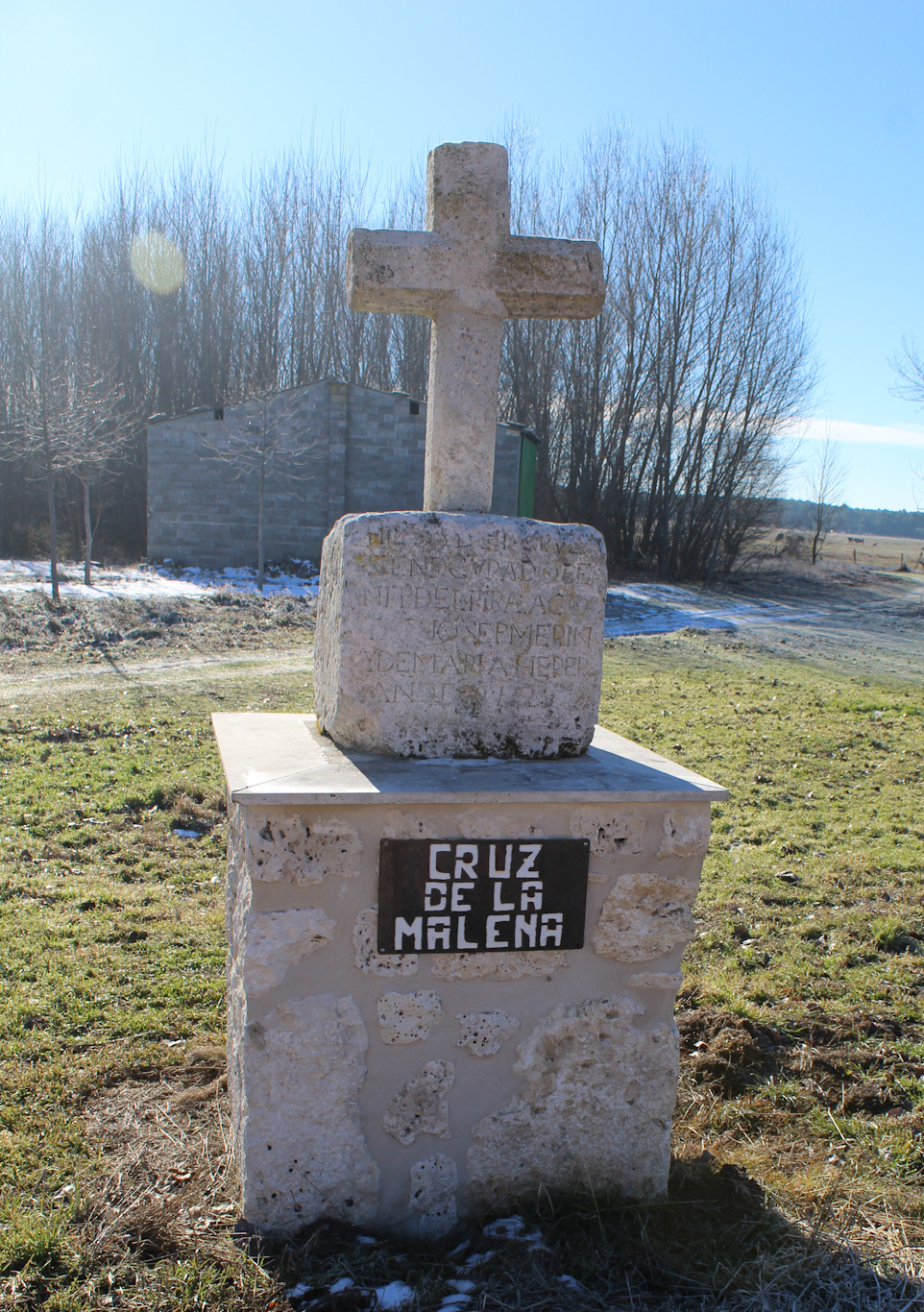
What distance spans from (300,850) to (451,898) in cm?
43

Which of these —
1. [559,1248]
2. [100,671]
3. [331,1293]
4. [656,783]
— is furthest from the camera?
[100,671]

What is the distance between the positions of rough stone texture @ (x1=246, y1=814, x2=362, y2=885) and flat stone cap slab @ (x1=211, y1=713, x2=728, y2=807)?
0.07m

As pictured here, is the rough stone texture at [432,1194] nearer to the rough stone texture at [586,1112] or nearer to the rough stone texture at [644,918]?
the rough stone texture at [586,1112]

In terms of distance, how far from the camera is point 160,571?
Result: 20.1 meters

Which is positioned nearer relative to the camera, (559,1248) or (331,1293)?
(331,1293)

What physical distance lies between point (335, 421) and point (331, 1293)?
20480mm

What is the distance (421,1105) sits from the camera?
8.01ft

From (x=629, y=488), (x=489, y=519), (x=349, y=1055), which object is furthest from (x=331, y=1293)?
(x=629, y=488)

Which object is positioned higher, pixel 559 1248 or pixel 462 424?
pixel 462 424

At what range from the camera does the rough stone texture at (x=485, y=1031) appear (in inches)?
96.7

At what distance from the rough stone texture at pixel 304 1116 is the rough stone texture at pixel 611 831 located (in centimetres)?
78

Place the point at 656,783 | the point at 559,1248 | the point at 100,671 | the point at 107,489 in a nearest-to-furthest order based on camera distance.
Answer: the point at 559,1248, the point at 656,783, the point at 100,671, the point at 107,489

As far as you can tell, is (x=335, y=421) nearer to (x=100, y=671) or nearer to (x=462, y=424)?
(x=100, y=671)

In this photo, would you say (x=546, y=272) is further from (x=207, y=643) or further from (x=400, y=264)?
(x=207, y=643)
